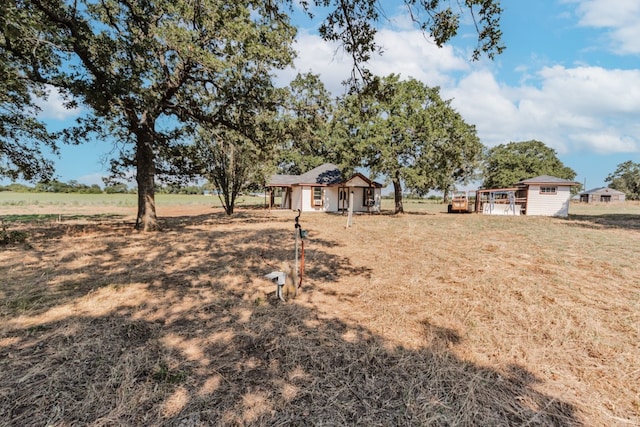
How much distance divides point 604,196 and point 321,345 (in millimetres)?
87802

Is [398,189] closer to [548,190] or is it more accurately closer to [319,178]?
[319,178]

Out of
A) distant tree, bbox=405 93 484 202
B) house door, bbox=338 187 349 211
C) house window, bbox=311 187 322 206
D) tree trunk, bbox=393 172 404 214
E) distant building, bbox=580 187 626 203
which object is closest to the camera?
distant tree, bbox=405 93 484 202

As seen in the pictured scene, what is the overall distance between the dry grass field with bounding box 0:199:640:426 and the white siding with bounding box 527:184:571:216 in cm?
2229

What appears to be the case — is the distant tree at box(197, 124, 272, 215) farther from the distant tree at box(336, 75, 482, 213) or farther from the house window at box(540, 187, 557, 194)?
the house window at box(540, 187, 557, 194)

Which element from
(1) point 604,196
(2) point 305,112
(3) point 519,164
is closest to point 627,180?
(1) point 604,196

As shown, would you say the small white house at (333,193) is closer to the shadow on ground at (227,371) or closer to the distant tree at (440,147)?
the distant tree at (440,147)

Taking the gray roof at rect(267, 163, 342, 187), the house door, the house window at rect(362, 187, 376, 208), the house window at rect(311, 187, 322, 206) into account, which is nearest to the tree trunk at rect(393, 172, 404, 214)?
the house window at rect(362, 187, 376, 208)

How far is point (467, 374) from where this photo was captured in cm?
276

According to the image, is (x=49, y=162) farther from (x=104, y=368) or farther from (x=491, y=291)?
(x=491, y=291)

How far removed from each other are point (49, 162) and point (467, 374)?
16.8m

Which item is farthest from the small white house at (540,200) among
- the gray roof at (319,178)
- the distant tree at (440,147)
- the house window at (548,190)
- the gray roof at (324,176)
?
the gray roof at (319,178)

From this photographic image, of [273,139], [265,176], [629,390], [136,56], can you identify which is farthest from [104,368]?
[265,176]

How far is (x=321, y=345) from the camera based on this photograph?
3.26m

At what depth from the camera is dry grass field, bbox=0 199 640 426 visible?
2303 millimetres
